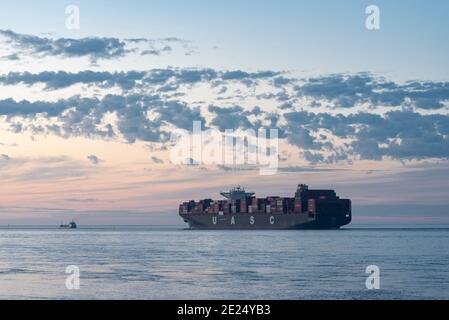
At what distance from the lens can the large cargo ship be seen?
163875 mm

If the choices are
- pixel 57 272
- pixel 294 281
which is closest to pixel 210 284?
pixel 294 281

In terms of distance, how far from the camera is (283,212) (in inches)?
6585

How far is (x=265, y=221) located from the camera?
172750 millimetres

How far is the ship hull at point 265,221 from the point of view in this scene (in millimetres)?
164125

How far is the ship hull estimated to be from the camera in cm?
16412

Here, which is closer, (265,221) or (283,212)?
(283,212)

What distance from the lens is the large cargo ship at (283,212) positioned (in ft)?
538

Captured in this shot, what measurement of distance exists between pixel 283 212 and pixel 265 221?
23.7 ft
